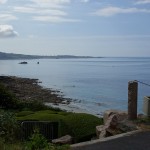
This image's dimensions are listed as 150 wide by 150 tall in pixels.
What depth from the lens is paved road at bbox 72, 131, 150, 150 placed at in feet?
31.2

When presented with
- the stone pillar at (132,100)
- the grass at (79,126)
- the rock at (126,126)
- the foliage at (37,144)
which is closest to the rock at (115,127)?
the rock at (126,126)

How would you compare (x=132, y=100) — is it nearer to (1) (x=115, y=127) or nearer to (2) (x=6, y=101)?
(1) (x=115, y=127)

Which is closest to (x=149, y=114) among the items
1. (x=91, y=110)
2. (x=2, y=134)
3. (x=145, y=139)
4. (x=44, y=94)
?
(x=145, y=139)

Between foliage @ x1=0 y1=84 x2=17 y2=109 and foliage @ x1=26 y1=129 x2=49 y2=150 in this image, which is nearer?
foliage @ x1=26 y1=129 x2=49 y2=150

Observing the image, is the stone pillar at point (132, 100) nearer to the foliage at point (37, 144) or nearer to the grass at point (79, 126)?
the grass at point (79, 126)

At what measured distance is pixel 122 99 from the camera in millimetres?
63375

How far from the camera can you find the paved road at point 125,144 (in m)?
9.51

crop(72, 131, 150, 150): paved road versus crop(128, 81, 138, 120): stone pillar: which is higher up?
crop(128, 81, 138, 120): stone pillar

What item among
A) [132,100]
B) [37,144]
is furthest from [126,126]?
[37,144]

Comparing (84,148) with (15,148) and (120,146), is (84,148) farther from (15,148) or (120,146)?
(15,148)

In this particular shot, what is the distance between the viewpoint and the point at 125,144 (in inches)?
388

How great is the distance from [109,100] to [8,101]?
3344cm

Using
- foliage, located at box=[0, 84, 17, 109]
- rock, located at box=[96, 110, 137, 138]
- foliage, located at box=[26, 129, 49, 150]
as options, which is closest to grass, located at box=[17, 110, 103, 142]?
rock, located at box=[96, 110, 137, 138]

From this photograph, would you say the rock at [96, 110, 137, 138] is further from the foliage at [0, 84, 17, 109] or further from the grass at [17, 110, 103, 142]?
the foliage at [0, 84, 17, 109]
